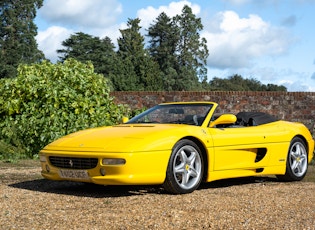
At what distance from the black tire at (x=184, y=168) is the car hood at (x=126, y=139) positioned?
0.53 ft

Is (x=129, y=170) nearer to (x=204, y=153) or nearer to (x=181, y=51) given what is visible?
(x=204, y=153)

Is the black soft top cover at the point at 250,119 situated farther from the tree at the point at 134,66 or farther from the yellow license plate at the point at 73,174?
the tree at the point at 134,66

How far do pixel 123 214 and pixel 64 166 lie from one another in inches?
72.6

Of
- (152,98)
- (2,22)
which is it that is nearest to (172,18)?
(2,22)

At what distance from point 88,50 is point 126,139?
69564 mm

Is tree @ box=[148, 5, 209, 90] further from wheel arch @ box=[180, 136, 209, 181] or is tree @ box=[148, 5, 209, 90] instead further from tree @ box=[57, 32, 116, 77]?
wheel arch @ box=[180, 136, 209, 181]

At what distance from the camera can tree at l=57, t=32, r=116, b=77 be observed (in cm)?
7356

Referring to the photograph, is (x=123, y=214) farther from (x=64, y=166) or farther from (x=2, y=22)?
(x=2, y=22)

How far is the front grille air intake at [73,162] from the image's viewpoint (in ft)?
23.4

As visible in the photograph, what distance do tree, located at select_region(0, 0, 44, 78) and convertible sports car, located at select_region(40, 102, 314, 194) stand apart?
1949 inches

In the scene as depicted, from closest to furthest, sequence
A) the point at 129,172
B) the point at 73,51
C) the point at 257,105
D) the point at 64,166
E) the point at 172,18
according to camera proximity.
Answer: the point at 129,172, the point at 64,166, the point at 257,105, the point at 73,51, the point at 172,18

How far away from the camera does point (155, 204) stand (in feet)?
21.2

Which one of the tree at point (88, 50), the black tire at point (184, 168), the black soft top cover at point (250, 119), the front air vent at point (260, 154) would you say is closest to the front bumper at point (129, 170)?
the black tire at point (184, 168)

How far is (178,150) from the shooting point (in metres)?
7.32
